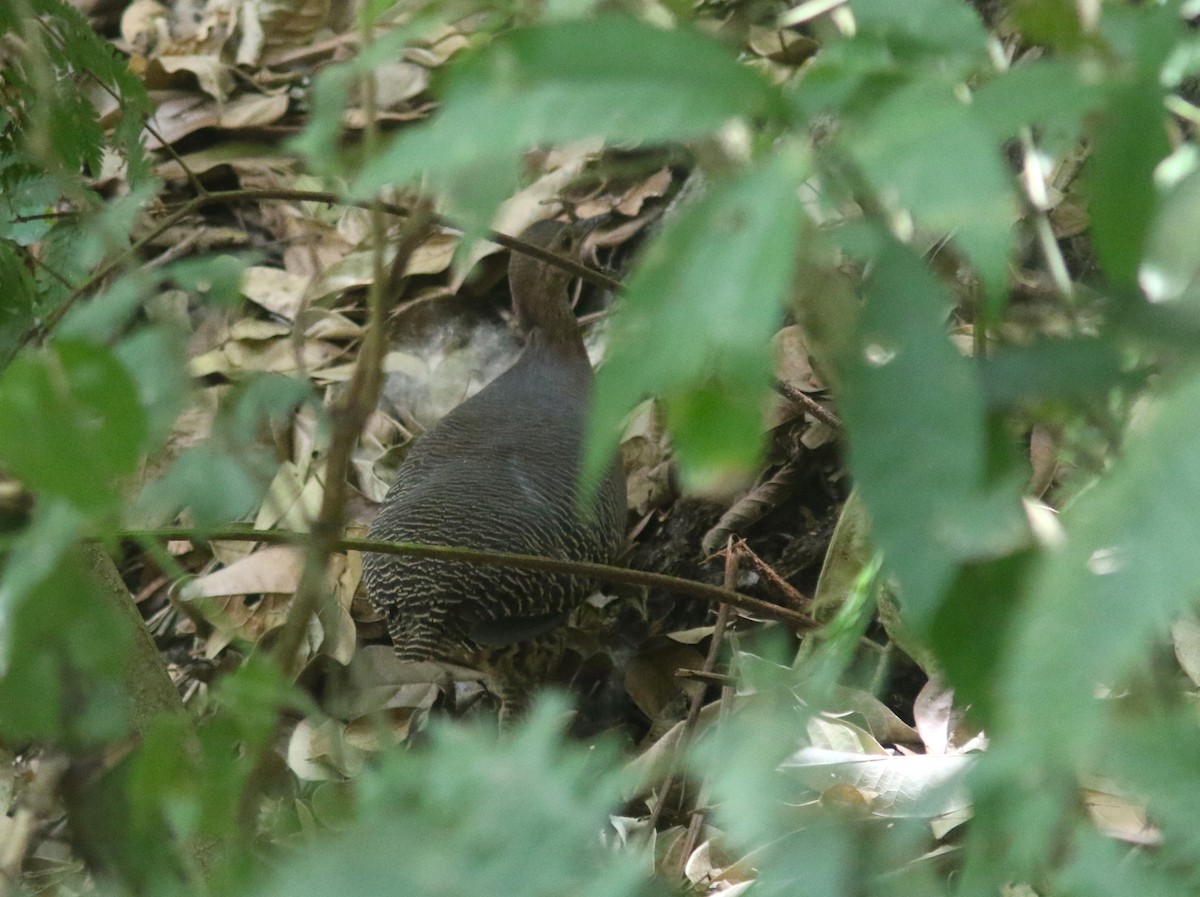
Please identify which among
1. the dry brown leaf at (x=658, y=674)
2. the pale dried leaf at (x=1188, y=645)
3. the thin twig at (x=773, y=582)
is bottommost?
the dry brown leaf at (x=658, y=674)

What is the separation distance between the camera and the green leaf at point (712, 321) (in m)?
0.36

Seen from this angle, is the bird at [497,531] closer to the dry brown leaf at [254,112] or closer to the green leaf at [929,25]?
the dry brown leaf at [254,112]

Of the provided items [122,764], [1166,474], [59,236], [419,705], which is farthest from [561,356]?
[1166,474]

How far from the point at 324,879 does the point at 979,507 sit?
0.26m

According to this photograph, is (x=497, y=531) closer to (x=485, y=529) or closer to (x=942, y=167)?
(x=485, y=529)

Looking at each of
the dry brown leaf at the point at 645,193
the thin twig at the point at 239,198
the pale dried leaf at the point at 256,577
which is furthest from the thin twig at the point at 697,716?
the dry brown leaf at the point at 645,193

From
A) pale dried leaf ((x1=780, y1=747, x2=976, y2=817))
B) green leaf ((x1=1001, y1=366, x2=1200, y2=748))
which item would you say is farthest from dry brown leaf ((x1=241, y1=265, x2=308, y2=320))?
green leaf ((x1=1001, y1=366, x2=1200, y2=748))

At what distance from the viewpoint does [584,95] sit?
0.38 metres

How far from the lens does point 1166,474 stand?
0.36 m

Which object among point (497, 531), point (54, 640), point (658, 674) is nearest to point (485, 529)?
point (497, 531)

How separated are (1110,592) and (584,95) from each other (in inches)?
8.4

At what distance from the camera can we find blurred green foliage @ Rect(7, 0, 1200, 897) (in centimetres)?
36

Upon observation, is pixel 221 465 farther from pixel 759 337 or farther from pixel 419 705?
pixel 419 705

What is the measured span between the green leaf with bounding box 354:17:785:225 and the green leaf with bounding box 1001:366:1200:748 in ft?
0.53
